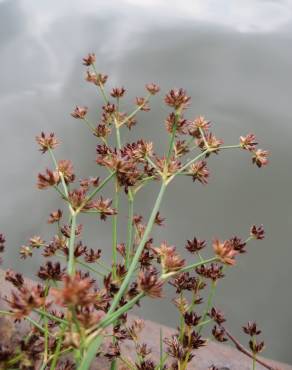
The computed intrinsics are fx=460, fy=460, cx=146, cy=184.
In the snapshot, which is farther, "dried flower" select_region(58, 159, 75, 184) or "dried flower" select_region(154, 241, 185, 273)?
"dried flower" select_region(58, 159, 75, 184)

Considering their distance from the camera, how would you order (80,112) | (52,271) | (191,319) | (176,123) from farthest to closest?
(80,112)
(191,319)
(176,123)
(52,271)

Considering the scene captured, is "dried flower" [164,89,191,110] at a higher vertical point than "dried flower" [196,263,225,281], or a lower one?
higher

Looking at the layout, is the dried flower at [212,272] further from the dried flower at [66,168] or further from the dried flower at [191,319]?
the dried flower at [66,168]

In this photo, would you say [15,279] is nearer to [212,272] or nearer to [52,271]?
[52,271]

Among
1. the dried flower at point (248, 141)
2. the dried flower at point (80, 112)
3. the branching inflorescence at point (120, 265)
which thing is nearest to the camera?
the branching inflorescence at point (120, 265)

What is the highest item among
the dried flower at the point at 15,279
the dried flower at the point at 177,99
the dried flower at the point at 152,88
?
the dried flower at the point at 152,88

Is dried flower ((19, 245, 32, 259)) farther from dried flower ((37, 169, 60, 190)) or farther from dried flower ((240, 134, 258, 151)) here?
dried flower ((240, 134, 258, 151))

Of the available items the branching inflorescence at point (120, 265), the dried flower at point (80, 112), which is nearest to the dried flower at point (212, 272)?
the branching inflorescence at point (120, 265)

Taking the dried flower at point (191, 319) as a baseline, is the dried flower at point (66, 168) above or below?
above

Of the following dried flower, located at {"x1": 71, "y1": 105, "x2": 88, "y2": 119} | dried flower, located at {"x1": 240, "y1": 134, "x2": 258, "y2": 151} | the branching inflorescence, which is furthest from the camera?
dried flower, located at {"x1": 71, "y1": 105, "x2": 88, "y2": 119}

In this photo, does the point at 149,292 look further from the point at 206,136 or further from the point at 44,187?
the point at 206,136

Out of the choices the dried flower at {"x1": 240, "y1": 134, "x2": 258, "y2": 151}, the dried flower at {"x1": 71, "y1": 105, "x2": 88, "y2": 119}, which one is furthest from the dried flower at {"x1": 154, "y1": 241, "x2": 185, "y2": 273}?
the dried flower at {"x1": 71, "y1": 105, "x2": 88, "y2": 119}

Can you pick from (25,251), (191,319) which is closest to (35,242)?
(25,251)
